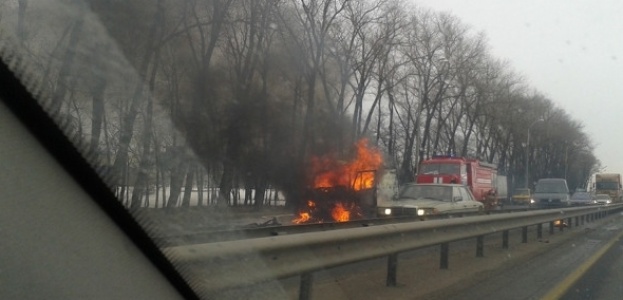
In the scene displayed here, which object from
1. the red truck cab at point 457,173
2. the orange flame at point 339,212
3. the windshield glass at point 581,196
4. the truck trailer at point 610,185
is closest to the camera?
the orange flame at point 339,212

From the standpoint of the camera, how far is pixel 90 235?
13.5 feet

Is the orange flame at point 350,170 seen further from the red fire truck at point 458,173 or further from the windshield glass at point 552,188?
the windshield glass at point 552,188

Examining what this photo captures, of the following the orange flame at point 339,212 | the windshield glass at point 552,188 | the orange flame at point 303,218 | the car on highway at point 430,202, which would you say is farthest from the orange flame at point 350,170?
the windshield glass at point 552,188

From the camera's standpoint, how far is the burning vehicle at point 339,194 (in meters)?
27.5

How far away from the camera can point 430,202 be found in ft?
71.9

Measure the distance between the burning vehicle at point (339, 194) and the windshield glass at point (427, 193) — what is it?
6.79 ft

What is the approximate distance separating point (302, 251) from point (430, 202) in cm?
1531

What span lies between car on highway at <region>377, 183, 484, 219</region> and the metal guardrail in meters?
8.71

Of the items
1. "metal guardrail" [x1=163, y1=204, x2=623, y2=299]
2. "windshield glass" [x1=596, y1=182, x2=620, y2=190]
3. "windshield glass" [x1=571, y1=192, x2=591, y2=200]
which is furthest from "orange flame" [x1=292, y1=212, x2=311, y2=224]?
"windshield glass" [x1=596, y1=182, x2=620, y2=190]

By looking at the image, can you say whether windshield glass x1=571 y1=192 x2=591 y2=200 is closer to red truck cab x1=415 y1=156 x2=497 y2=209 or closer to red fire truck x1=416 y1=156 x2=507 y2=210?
red fire truck x1=416 y1=156 x2=507 y2=210

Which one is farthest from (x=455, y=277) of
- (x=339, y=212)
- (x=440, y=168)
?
(x=440, y=168)

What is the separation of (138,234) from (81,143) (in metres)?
0.65

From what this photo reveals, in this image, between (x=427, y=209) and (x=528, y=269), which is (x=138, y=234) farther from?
(x=427, y=209)

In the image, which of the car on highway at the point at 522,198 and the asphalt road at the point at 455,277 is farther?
the car on highway at the point at 522,198
